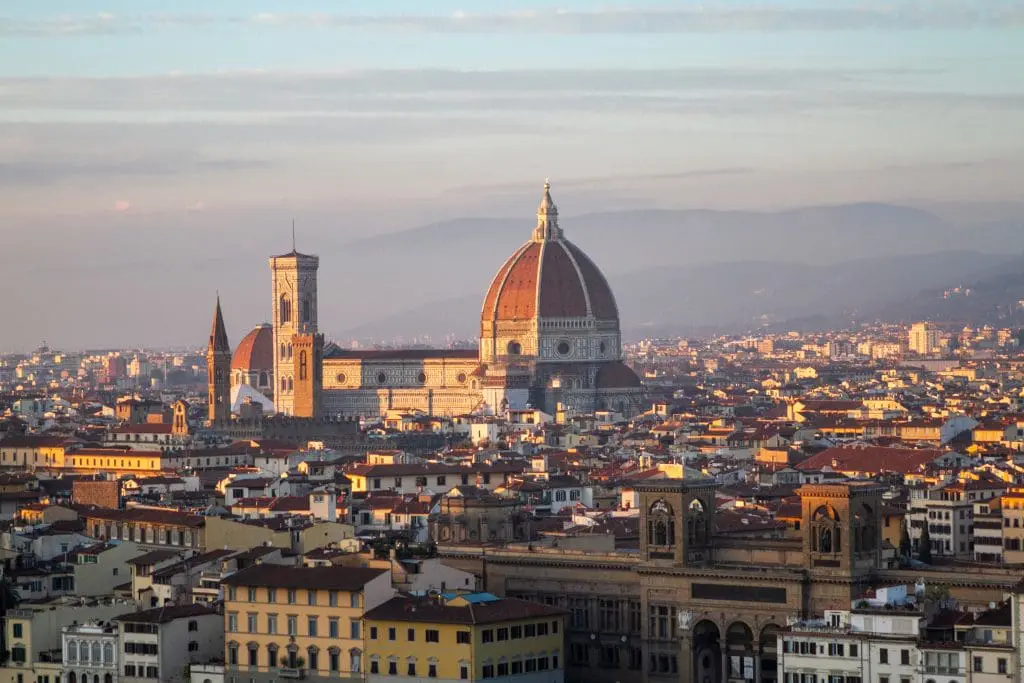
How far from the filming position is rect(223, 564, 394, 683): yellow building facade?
66500 mm

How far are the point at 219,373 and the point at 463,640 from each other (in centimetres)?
11153

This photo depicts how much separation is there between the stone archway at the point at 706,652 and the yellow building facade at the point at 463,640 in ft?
10.1

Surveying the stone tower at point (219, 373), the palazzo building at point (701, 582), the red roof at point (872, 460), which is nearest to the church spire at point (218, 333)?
the stone tower at point (219, 373)

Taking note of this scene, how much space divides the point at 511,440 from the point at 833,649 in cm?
8978

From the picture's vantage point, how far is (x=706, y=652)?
67.4 m

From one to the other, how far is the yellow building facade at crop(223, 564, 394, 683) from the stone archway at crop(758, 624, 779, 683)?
340 inches

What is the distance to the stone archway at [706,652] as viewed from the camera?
219 feet

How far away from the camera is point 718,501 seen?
9094 centimetres

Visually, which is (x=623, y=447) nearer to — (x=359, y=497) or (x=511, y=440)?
(x=511, y=440)

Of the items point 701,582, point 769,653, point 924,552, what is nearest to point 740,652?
point 769,653

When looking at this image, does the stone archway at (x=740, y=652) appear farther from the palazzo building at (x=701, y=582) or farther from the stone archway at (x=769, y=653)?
the stone archway at (x=769, y=653)

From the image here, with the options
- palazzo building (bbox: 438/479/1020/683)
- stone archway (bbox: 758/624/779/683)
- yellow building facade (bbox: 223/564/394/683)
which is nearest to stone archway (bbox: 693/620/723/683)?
palazzo building (bbox: 438/479/1020/683)

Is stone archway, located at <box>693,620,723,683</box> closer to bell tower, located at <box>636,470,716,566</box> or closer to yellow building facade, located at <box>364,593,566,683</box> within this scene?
bell tower, located at <box>636,470,716,566</box>

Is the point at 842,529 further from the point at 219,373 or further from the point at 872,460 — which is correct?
the point at 219,373
